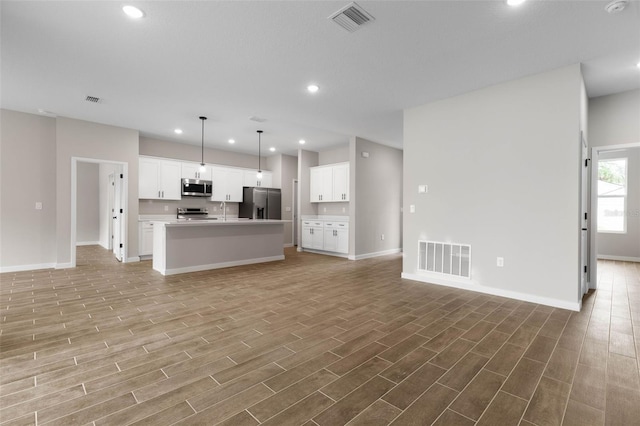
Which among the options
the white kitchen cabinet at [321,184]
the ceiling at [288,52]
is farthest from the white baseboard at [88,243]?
the white kitchen cabinet at [321,184]

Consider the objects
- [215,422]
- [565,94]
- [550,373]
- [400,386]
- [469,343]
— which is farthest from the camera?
[565,94]

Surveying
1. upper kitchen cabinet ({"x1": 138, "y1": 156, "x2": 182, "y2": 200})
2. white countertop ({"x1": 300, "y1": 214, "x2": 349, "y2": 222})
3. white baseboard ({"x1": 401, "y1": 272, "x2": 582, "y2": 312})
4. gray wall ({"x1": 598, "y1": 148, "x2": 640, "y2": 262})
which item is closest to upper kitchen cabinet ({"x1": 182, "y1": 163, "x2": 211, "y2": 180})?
upper kitchen cabinet ({"x1": 138, "y1": 156, "x2": 182, "y2": 200})

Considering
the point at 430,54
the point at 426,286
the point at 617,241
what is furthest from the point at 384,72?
the point at 617,241

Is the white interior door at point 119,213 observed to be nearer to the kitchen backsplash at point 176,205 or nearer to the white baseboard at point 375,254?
the kitchen backsplash at point 176,205

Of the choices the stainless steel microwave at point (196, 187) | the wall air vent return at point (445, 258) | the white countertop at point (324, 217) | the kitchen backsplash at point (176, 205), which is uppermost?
the stainless steel microwave at point (196, 187)

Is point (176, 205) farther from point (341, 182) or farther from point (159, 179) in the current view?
point (341, 182)

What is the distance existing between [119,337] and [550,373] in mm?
3476

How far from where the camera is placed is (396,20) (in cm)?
264

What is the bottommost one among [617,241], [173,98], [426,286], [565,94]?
[426,286]

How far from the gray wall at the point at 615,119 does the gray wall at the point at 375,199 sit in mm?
4042

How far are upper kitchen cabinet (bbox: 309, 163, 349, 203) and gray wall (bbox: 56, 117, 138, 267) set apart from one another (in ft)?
14.5

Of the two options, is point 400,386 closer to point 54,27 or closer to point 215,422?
point 215,422

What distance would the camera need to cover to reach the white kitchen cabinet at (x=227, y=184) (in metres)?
7.99

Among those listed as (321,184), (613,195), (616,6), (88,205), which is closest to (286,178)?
(321,184)
